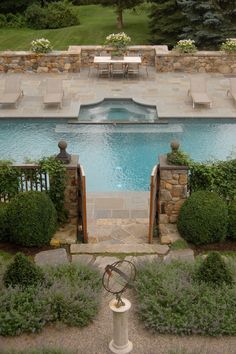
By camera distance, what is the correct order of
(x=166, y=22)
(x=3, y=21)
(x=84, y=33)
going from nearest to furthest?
(x=166, y=22)
(x=84, y=33)
(x=3, y=21)

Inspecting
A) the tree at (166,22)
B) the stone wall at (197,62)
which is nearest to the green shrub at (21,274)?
the stone wall at (197,62)

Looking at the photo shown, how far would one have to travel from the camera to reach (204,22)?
22.6 m

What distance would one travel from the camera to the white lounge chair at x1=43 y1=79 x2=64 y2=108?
52.9 feet

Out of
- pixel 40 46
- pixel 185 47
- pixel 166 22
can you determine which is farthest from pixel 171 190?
pixel 166 22

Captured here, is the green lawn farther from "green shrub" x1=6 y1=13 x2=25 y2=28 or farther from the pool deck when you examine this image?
the pool deck

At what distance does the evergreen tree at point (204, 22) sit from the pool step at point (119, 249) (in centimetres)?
1549

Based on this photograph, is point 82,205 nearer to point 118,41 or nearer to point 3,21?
point 118,41

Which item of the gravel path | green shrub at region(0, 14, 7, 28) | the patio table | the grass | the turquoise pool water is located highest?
the patio table

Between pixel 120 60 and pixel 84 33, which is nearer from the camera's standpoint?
pixel 120 60

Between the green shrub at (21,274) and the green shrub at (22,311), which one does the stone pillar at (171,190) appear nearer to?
the green shrub at (21,274)

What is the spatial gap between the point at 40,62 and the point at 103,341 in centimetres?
1385

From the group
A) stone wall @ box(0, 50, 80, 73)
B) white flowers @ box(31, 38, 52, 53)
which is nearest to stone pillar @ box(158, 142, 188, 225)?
stone wall @ box(0, 50, 80, 73)

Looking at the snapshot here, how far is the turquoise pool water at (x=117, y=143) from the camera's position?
43.9 feet

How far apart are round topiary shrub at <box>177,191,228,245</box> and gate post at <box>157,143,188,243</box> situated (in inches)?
17.2
